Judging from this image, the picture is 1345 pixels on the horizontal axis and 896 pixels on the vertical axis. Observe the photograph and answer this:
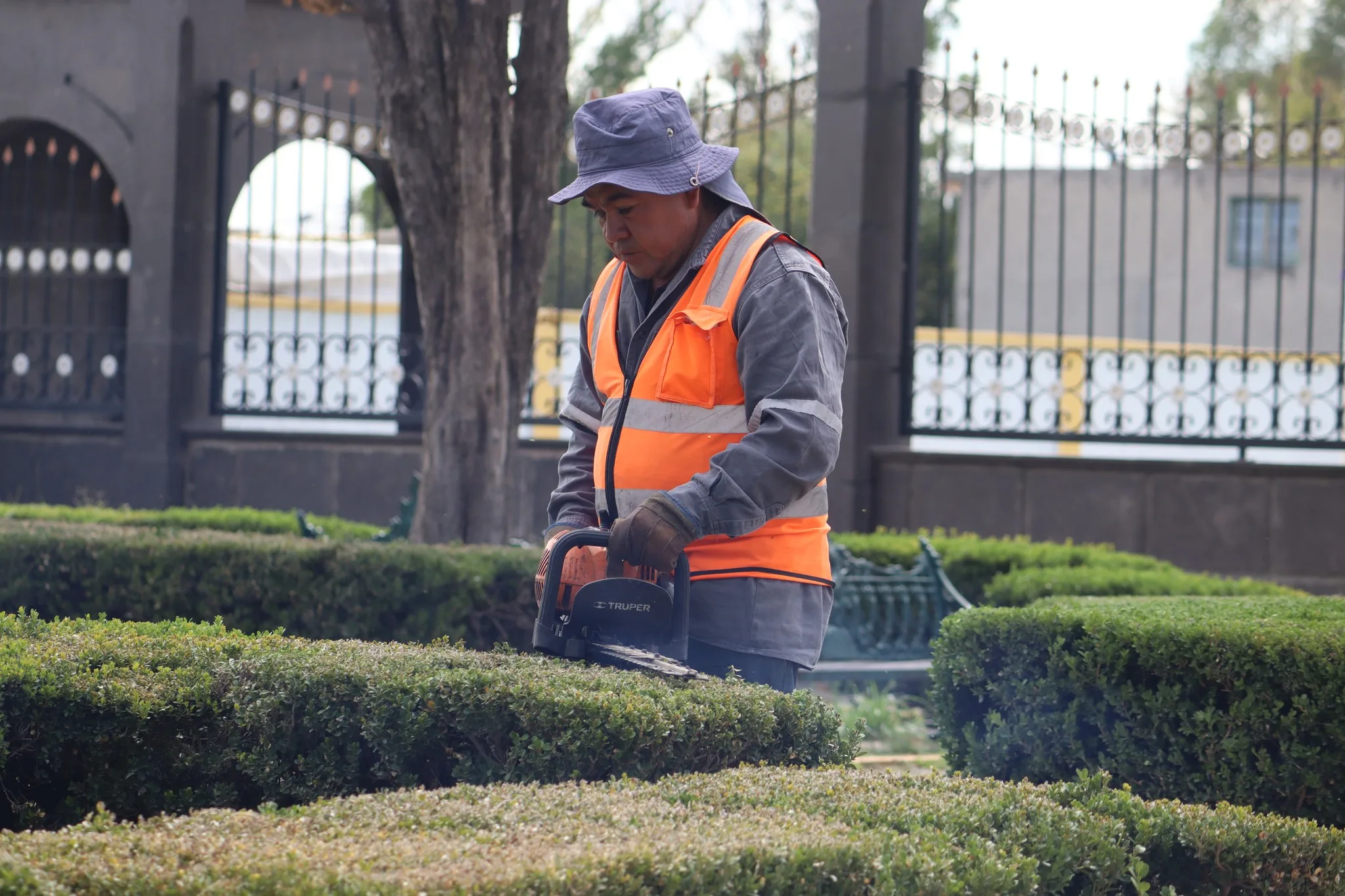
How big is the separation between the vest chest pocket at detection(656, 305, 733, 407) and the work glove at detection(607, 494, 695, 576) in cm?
30

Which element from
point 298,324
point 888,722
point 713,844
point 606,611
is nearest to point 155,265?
point 298,324

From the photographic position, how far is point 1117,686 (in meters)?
4.21

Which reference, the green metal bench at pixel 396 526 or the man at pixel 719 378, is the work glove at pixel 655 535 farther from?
the green metal bench at pixel 396 526

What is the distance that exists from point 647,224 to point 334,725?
119cm

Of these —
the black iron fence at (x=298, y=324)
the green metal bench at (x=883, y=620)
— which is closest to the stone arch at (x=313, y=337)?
the black iron fence at (x=298, y=324)

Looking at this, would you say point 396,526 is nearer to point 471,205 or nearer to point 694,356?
point 471,205

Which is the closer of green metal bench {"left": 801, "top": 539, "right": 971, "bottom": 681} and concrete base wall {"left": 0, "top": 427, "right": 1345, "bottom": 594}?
green metal bench {"left": 801, "top": 539, "right": 971, "bottom": 681}

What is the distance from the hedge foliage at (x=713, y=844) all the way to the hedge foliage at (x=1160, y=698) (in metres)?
1.21

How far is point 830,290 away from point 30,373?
10.8 m

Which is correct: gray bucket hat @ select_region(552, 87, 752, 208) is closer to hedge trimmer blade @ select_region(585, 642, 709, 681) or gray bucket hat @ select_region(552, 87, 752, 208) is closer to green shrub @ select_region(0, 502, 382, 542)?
hedge trimmer blade @ select_region(585, 642, 709, 681)

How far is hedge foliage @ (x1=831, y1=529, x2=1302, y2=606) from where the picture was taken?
20.6 ft

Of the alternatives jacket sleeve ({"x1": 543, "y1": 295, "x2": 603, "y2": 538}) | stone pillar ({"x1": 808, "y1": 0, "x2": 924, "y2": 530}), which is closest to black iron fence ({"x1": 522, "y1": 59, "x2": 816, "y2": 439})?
stone pillar ({"x1": 808, "y1": 0, "x2": 924, "y2": 530})

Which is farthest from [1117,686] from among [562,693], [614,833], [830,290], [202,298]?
[202,298]

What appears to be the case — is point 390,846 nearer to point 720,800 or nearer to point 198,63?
point 720,800
